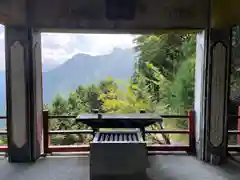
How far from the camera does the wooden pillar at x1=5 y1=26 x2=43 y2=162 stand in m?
4.32

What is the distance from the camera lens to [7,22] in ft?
14.0

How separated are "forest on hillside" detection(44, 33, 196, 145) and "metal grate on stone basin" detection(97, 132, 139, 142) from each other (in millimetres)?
1915

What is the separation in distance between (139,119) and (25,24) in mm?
2340

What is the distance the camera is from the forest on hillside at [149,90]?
6.18 meters

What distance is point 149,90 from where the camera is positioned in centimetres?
686

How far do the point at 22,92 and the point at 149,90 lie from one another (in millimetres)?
3386

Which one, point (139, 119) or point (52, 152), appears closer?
point (139, 119)

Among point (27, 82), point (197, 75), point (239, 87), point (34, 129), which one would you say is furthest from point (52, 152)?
point (239, 87)

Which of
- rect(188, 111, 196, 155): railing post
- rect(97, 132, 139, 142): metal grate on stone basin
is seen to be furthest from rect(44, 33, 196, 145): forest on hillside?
rect(97, 132, 139, 142): metal grate on stone basin

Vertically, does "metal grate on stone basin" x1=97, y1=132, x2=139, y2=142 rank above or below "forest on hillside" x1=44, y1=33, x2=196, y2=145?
below

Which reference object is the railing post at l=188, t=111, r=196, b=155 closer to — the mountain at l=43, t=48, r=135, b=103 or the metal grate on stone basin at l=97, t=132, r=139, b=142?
the metal grate on stone basin at l=97, t=132, r=139, b=142

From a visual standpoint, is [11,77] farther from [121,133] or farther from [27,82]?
[121,133]

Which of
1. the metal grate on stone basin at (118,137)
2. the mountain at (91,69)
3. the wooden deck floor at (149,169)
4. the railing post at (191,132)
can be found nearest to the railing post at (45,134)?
the wooden deck floor at (149,169)

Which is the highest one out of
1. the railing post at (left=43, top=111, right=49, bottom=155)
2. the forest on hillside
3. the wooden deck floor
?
the forest on hillside
